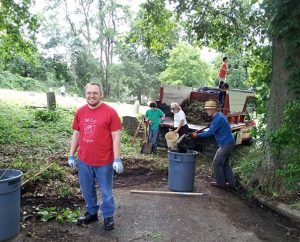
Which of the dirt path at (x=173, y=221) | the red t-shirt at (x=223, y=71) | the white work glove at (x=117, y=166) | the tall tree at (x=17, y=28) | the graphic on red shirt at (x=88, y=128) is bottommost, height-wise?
the dirt path at (x=173, y=221)

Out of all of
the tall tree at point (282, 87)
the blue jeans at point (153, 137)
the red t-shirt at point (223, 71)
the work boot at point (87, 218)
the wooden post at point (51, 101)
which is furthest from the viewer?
the wooden post at point (51, 101)

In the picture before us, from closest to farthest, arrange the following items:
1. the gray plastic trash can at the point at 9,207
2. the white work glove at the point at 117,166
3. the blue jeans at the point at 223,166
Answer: the gray plastic trash can at the point at 9,207
the white work glove at the point at 117,166
the blue jeans at the point at 223,166

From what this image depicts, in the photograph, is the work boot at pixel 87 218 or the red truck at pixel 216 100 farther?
the red truck at pixel 216 100

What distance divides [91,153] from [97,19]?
151 ft

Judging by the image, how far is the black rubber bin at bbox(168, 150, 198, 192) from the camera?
7.04m

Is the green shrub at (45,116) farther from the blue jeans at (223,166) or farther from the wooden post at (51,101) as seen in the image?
the blue jeans at (223,166)

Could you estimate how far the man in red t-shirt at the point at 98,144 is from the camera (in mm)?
4750

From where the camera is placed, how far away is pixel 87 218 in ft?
16.7

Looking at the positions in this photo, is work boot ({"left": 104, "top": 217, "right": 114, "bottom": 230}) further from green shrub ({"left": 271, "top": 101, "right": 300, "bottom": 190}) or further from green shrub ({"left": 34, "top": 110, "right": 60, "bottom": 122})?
green shrub ({"left": 34, "top": 110, "right": 60, "bottom": 122})

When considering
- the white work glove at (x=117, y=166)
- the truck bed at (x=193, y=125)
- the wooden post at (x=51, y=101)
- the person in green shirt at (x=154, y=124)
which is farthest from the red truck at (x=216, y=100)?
the wooden post at (x=51, y=101)

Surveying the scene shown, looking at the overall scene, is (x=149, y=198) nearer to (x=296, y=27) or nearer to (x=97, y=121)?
(x=97, y=121)

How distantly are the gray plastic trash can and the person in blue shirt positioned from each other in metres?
3.94

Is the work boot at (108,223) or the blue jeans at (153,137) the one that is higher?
the blue jeans at (153,137)

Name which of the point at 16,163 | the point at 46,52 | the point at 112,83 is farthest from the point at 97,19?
the point at 16,163
